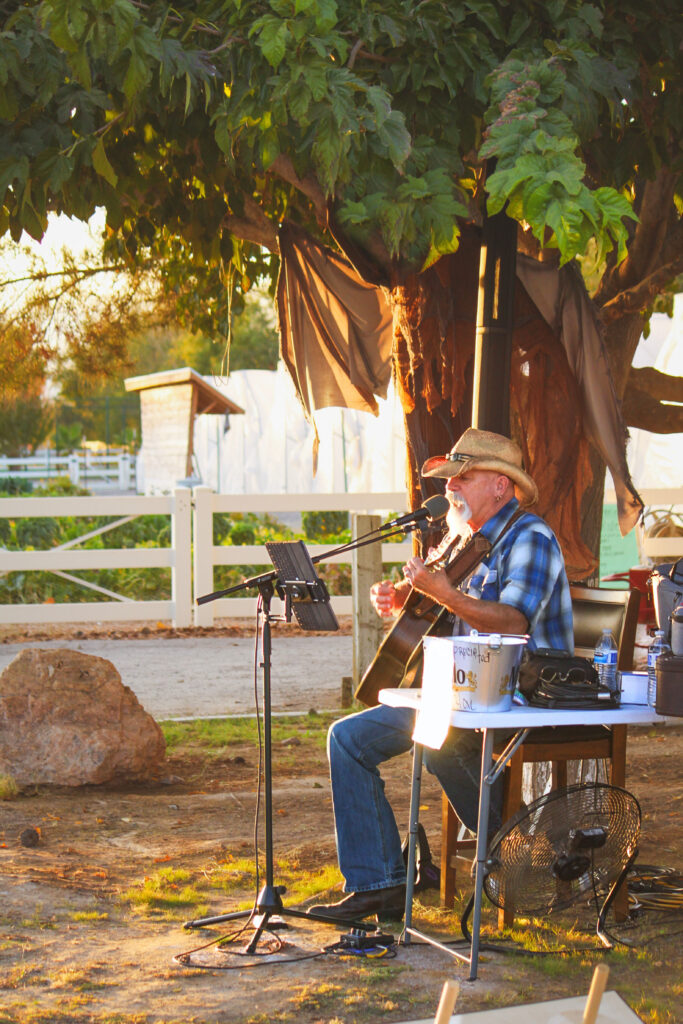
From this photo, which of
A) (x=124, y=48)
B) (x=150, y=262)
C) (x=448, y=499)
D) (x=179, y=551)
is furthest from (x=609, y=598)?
(x=179, y=551)

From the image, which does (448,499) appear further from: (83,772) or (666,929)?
(83,772)

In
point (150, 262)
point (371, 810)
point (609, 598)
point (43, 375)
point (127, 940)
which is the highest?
point (150, 262)

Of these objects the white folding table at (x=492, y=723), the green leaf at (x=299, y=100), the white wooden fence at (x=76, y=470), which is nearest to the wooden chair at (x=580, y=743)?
the white folding table at (x=492, y=723)

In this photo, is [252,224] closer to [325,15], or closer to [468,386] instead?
[468,386]

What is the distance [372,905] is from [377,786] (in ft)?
1.30

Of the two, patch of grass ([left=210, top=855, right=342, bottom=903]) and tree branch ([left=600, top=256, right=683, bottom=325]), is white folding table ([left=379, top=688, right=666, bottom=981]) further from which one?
tree branch ([left=600, top=256, right=683, bottom=325])

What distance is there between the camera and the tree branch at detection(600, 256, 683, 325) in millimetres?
6414

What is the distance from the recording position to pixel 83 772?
21.0 feet

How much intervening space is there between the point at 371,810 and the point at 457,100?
2500mm

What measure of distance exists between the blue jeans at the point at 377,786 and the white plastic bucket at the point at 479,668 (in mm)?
571

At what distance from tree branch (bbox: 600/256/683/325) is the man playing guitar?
2338mm

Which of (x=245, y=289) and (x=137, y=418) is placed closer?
(x=245, y=289)

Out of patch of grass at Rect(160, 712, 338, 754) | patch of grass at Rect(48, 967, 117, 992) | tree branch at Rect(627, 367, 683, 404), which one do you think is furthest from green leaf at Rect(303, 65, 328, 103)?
patch of grass at Rect(160, 712, 338, 754)

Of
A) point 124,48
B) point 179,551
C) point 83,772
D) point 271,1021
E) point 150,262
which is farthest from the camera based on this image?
point 179,551
